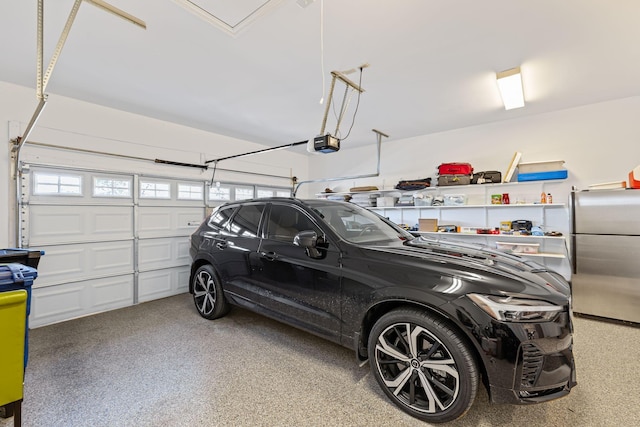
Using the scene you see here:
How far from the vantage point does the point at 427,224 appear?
15.4ft

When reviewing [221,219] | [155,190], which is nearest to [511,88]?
[221,219]

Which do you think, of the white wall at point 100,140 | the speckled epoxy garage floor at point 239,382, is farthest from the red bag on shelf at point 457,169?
the white wall at point 100,140

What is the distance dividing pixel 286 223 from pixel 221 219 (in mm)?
1125

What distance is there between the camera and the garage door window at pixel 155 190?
13.6 feet

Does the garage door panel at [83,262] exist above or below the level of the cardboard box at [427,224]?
below

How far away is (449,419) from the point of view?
63.7 inches

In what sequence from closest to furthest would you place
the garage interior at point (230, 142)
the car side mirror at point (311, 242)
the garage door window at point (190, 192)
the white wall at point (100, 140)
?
the garage interior at point (230, 142) → the car side mirror at point (311, 242) → the white wall at point (100, 140) → the garage door window at point (190, 192)

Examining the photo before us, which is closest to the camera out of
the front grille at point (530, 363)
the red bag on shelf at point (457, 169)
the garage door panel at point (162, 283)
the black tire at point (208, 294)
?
the front grille at point (530, 363)

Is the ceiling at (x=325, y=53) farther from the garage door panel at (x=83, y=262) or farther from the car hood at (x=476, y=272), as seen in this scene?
the garage door panel at (x=83, y=262)

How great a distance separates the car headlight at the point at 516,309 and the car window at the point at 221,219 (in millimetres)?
2659

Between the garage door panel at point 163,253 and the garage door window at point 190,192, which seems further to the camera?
the garage door window at point 190,192

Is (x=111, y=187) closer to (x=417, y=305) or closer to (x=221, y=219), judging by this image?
(x=221, y=219)

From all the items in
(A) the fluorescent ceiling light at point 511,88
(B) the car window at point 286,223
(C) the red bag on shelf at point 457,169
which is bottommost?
(B) the car window at point 286,223

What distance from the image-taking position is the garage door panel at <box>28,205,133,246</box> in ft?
10.6
